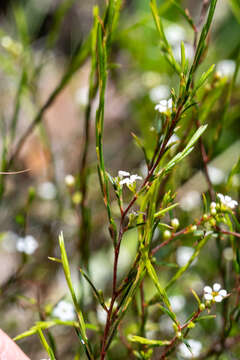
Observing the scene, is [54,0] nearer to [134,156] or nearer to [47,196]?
[134,156]

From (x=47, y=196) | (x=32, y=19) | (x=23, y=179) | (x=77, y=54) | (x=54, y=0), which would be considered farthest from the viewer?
(x=54, y=0)

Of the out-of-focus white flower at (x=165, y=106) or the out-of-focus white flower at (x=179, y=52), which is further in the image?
the out-of-focus white flower at (x=179, y=52)

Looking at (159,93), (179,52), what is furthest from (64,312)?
(179,52)

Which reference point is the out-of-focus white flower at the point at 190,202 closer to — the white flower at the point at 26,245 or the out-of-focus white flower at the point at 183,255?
the out-of-focus white flower at the point at 183,255

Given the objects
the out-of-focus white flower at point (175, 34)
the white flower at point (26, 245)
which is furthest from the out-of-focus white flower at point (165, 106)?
the out-of-focus white flower at point (175, 34)

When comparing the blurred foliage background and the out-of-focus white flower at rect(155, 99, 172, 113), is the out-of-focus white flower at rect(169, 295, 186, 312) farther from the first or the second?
the out-of-focus white flower at rect(155, 99, 172, 113)

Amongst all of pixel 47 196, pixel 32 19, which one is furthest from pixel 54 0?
pixel 47 196
